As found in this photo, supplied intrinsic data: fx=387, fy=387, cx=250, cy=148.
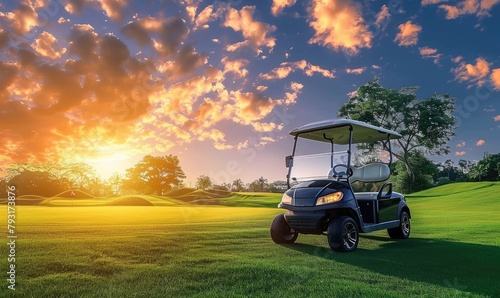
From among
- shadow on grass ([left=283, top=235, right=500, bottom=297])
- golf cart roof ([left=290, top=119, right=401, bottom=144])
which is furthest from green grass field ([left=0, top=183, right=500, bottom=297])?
golf cart roof ([left=290, top=119, right=401, bottom=144])

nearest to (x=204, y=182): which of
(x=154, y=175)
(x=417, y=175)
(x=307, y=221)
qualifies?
(x=154, y=175)

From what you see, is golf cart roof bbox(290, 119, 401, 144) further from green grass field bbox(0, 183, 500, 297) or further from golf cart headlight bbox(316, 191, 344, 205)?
green grass field bbox(0, 183, 500, 297)

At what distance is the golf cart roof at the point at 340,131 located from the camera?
30.3 feet

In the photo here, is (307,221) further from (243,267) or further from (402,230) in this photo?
(402,230)

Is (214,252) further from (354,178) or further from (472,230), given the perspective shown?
(472,230)

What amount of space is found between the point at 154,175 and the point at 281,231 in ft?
250

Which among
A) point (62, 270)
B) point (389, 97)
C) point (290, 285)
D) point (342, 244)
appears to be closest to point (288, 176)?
point (342, 244)

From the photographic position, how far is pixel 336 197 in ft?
26.6

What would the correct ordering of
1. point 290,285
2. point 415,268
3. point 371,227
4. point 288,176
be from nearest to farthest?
1. point 290,285
2. point 415,268
3. point 371,227
4. point 288,176

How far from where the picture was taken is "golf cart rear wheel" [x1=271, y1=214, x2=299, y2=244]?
9.01 meters

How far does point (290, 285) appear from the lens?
5348 mm

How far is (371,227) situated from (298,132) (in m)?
2.90

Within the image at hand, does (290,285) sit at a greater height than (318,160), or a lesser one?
lesser

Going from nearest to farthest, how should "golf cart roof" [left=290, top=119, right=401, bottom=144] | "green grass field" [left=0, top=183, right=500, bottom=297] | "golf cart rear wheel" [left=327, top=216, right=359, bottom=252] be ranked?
1. "green grass field" [left=0, top=183, right=500, bottom=297]
2. "golf cart rear wheel" [left=327, top=216, right=359, bottom=252]
3. "golf cart roof" [left=290, top=119, right=401, bottom=144]
